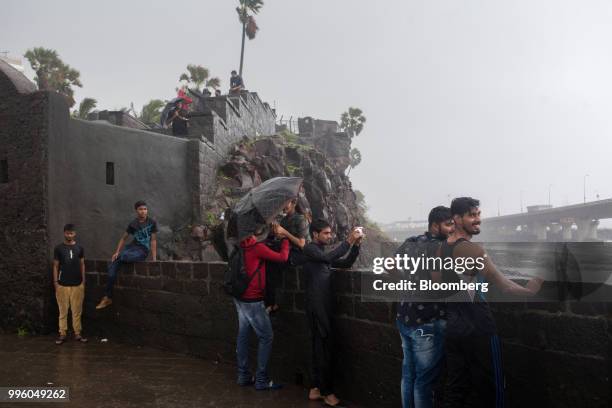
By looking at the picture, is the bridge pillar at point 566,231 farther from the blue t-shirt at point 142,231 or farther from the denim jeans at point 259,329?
the denim jeans at point 259,329

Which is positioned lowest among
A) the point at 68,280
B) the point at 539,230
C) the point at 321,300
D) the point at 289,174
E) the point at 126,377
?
the point at 539,230

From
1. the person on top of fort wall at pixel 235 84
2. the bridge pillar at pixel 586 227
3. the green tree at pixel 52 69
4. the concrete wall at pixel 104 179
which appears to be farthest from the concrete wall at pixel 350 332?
the bridge pillar at pixel 586 227

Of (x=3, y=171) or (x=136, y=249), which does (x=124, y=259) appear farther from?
(x=3, y=171)

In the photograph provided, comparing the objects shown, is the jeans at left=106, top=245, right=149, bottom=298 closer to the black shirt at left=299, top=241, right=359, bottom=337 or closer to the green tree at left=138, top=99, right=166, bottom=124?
the black shirt at left=299, top=241, right=359, bottom=337

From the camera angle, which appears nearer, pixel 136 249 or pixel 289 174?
pixel 136 249

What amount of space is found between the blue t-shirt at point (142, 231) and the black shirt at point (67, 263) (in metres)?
0.83

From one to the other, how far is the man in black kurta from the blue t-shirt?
10.8ft

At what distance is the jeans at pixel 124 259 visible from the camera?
675 cm

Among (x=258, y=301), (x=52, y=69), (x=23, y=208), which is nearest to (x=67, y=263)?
(x=23, y=208)

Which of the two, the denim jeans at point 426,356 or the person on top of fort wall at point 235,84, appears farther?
the person on top of fort wall at point 235,84

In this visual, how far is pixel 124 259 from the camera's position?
22.1 feet

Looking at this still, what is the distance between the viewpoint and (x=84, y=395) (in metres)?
4.65

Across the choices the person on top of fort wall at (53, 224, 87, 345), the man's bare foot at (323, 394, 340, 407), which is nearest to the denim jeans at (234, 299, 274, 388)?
the man's bare foot at (323, 394, 340, 407)

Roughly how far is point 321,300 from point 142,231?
3501mm
